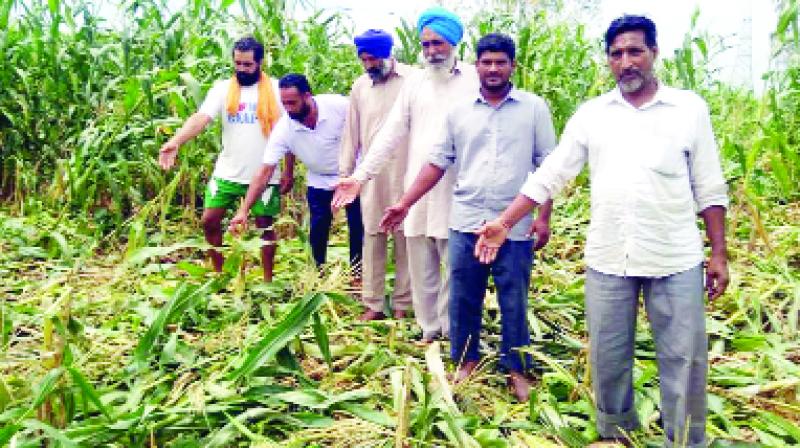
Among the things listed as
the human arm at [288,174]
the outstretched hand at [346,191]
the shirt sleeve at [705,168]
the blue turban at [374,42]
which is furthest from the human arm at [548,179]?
the human arm at [288,174]

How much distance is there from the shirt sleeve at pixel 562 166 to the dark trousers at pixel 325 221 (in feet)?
5.33

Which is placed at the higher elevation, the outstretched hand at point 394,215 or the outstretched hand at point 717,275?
the outstretched hand at point 394,215

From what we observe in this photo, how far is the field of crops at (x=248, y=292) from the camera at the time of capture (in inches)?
99.2

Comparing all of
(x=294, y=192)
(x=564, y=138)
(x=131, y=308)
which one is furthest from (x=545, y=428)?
(x=294, y=192)

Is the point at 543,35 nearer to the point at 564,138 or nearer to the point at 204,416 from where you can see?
the point at 564,138

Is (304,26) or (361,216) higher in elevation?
(304,26)

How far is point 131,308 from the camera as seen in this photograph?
12.1ft

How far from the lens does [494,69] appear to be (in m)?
2.81

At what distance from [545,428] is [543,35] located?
388 cm

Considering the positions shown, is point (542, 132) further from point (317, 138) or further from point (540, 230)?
point (317, 138)

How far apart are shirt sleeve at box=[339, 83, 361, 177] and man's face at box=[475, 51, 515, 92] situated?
104 cm

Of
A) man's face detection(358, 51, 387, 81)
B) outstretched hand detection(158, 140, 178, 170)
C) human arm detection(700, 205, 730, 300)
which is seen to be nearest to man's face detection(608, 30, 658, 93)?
human arm detection(700, 205, 730, 300)

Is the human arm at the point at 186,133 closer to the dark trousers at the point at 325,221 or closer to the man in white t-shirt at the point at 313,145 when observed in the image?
the man in white t-shirt at the point at 313,145

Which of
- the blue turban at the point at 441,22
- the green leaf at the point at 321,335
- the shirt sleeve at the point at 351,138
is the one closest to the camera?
the green leaf at the point at 321,335
